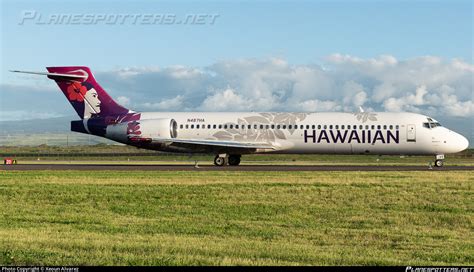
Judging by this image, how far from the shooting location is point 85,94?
54531 mm

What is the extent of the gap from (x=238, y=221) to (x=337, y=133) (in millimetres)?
30733

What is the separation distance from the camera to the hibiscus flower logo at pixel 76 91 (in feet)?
179

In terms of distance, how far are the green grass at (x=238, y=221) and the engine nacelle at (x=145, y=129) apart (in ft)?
60.9

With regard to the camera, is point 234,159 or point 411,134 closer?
point 411,134

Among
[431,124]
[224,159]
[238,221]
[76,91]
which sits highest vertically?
[76,91]

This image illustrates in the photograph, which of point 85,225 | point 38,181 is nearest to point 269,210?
point 85,225

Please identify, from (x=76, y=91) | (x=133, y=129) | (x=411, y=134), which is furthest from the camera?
(x=76, y=91)

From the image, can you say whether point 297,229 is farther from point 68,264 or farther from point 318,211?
point 68,264

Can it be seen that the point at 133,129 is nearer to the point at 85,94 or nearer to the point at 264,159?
the point at 85,94

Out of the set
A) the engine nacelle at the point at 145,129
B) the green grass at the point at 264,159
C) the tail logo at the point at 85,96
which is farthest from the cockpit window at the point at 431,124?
the tail logo at the point at 85,96

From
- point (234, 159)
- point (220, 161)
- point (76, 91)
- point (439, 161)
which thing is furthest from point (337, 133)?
point (76, 91)

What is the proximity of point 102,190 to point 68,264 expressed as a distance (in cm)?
1597

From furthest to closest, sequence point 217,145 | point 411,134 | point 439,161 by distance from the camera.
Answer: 1. point 217,145
2. point 439,161
3. point 411,134

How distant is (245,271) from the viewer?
1212 cm
